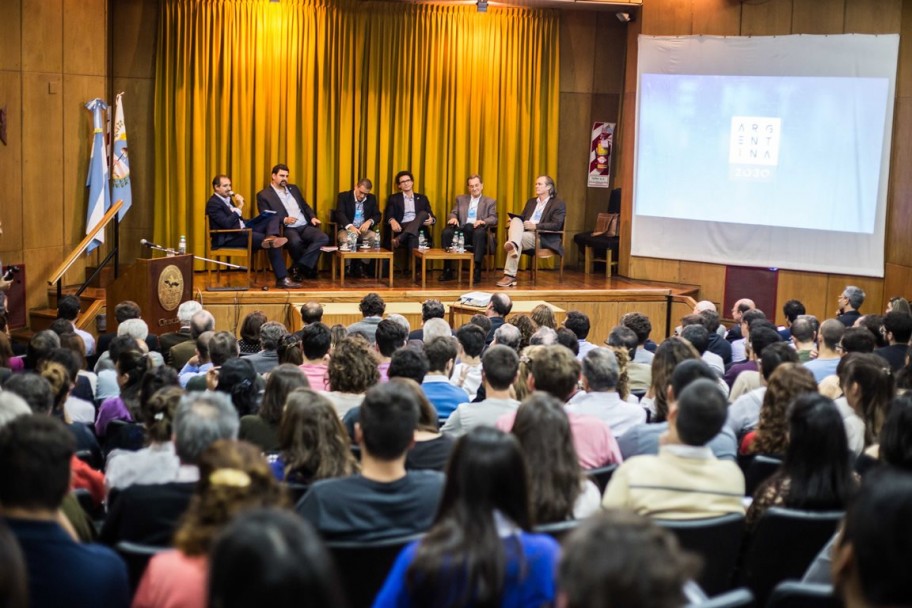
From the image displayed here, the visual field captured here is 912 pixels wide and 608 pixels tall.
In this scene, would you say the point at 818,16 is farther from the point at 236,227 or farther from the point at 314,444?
the point at 314,444

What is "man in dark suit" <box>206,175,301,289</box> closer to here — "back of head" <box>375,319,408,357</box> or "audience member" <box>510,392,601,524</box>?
"back of head" <box>375,319,408,357</box>

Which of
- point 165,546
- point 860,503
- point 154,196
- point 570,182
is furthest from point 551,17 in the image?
point 860,503

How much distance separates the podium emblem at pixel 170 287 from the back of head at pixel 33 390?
16.7 ft

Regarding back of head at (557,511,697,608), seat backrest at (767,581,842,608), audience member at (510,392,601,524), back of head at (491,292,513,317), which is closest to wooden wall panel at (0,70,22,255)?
back of head at (491,292,513,317)

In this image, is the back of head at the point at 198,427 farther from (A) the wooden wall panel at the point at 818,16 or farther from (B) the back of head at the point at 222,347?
(A) the wooden wall panel at the point at 818,16

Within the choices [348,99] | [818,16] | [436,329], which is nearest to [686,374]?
[436,329]

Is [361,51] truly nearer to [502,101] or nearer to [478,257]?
[502,101]

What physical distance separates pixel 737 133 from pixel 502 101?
251 cm

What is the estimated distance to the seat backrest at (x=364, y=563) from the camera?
279 cm

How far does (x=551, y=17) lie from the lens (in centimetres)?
1193

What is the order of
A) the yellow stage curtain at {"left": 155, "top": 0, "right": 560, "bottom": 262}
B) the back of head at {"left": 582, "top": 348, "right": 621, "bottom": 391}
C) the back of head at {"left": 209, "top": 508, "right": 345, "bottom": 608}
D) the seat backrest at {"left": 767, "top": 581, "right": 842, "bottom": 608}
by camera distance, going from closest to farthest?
the back of head at {"left": 209, "top": 508, "right": 345, "bottom": 608} < the seat backrest at {"left": 767, "top": 581, "right": 842, "bottom": 608} < the back of head at {"left": 582, "top": 348, "right": 621, "bottom": 391} < the yellow stage curtain at {"left": 155, "top": 0, "right": 560, "bottom": 262}

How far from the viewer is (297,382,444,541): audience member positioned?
2.90 meters

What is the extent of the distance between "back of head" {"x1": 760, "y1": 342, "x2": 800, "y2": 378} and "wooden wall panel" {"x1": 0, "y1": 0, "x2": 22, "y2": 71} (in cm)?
678

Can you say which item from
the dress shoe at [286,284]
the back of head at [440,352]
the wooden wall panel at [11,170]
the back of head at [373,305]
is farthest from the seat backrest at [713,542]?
the wooden wall panel at [11,170]
